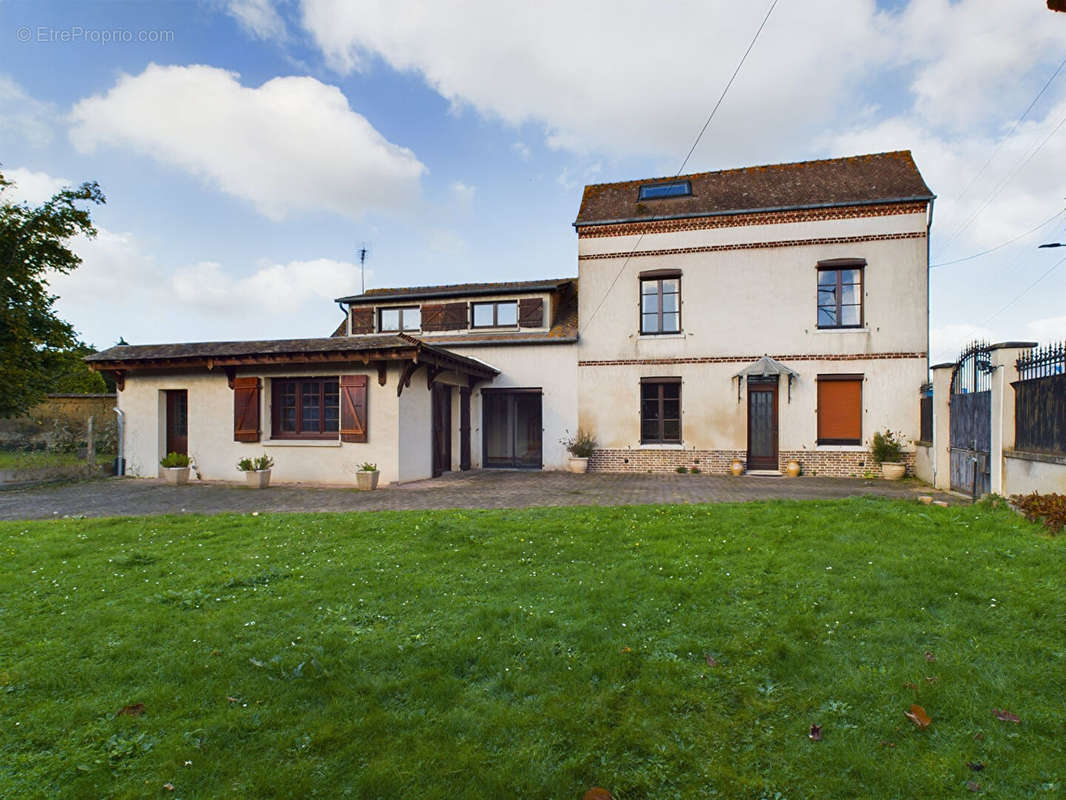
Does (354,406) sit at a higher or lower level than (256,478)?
higher

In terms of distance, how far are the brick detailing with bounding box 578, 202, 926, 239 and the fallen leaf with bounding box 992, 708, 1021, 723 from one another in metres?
14.3

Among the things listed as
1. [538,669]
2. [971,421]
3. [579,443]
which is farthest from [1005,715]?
[579,443]

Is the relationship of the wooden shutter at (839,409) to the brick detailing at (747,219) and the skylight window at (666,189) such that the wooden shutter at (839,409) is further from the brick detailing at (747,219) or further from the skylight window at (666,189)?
the skylight window at (666,189)

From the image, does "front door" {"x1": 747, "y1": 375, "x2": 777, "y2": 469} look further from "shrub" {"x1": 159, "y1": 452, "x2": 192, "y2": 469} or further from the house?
"shrub" {"x1": 159, "y1": 452, "x2": 192, "y2": 469}

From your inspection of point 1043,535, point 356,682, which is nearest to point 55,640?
point 356,682

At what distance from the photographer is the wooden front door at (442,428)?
1402cm

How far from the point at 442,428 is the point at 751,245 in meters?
9.81

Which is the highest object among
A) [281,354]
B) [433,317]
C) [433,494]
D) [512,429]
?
[433,317]

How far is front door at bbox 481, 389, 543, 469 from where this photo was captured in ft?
53.4

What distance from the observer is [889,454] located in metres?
13.4

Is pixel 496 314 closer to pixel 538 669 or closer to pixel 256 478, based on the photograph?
pixel 256 478

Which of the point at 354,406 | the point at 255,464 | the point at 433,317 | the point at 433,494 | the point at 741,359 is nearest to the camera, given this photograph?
the point at 433,494

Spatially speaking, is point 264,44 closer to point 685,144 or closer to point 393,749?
point 685,144

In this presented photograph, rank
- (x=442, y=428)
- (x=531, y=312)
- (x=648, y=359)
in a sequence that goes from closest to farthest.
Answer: (x=442, y=428), (x=648, y=359), (x=531, y=312)
